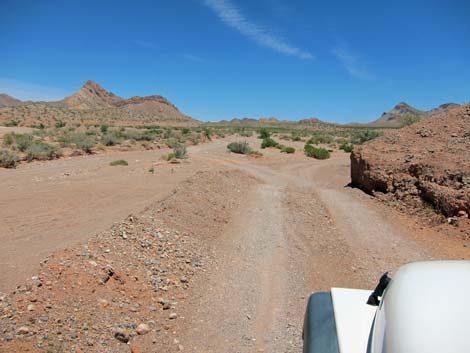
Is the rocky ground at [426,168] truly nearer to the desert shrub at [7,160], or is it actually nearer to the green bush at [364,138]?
the desert shrub at [7,160]

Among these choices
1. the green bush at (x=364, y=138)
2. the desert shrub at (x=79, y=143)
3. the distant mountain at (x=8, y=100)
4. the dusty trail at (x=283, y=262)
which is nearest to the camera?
the dusty trail at (x=283, y=262)

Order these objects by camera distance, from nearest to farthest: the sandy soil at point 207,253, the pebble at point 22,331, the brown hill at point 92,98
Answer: the pebble at point 22,331, the sandy soil at point 207,253, the brown hill at point 92,98

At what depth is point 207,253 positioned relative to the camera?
24.2 feet

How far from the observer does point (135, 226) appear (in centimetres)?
737

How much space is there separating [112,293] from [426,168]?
8.74 m

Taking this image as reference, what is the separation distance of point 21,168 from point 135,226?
1448 centimetres

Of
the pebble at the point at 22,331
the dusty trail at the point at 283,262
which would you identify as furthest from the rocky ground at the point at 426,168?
the pebble at the point at 22,331

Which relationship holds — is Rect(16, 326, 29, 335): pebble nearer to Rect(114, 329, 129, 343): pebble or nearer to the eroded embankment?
the eroded embankment

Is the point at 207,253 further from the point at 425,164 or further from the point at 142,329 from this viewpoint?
the point at 425,164

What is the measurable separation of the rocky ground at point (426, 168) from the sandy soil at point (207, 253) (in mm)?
589

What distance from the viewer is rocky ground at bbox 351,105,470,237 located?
9.48 meters

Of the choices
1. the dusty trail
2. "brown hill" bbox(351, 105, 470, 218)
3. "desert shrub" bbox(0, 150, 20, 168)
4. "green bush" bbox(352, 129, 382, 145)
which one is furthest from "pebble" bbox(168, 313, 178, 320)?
"green bush" bbox(352, 129, 382, 145)

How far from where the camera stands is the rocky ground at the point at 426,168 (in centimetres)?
948

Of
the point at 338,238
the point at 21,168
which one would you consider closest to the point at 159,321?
the point at 338,238
